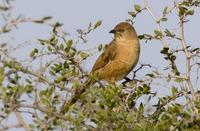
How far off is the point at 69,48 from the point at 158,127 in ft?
3.88

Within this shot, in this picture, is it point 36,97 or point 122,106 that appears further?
point 122,106

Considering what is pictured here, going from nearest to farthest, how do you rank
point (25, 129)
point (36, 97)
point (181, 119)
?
point (25, 129)
point (36, 97)
point (181, 119)

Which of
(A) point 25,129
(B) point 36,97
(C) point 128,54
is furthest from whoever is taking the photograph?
(C) point 128,54

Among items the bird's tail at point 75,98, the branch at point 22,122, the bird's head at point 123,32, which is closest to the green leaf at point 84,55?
the bird's tail at point 75,98

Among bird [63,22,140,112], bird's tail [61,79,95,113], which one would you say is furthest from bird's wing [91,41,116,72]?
bird's tail [61,79,95,113]

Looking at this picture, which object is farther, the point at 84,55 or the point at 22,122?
the point at 84,55

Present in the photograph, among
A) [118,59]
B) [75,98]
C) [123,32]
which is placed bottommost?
[118,59]

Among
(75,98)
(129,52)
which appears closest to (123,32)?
(129,52)

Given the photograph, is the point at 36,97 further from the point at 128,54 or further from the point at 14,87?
the point at 128,54

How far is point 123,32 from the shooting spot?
9273mm

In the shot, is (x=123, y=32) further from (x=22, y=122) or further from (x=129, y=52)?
(x=22, y=122)

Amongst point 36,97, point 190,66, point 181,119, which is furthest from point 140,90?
point 36,97

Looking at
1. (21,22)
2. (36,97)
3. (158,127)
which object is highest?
(21,22)

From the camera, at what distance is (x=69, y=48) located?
17.9 ft
